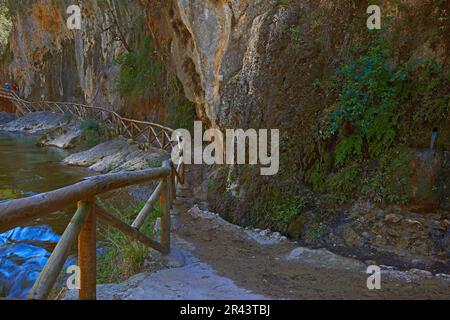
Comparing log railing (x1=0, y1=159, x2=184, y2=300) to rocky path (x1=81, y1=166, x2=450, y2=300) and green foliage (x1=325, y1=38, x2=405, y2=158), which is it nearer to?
rocky path (x1=81, y1=166, x2=450, y2=300)

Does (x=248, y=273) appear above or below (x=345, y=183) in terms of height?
below

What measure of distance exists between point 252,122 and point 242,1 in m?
3.04

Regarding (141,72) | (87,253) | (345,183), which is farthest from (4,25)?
(87,253)

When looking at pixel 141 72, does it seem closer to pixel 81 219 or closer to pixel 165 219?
pixel 165 219

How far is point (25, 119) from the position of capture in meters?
30.7

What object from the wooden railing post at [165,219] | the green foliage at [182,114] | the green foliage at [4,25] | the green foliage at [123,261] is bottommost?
the green foliage at [123,261]

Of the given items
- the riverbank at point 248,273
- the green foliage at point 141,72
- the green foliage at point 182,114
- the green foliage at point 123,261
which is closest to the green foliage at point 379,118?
the riverbank at point 248,273

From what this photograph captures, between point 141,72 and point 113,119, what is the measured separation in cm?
269

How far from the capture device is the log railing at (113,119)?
569 inches

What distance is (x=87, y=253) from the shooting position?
3.09 metres

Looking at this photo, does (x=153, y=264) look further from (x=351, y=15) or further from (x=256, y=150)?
(x=351, y=15)

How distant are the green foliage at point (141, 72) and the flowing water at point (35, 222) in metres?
4.25

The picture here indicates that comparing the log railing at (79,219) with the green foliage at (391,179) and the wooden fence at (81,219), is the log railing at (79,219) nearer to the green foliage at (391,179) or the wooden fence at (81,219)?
the wooden fence at (81,219)

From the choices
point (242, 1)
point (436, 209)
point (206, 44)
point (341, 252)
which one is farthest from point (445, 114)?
point (206, 44)
